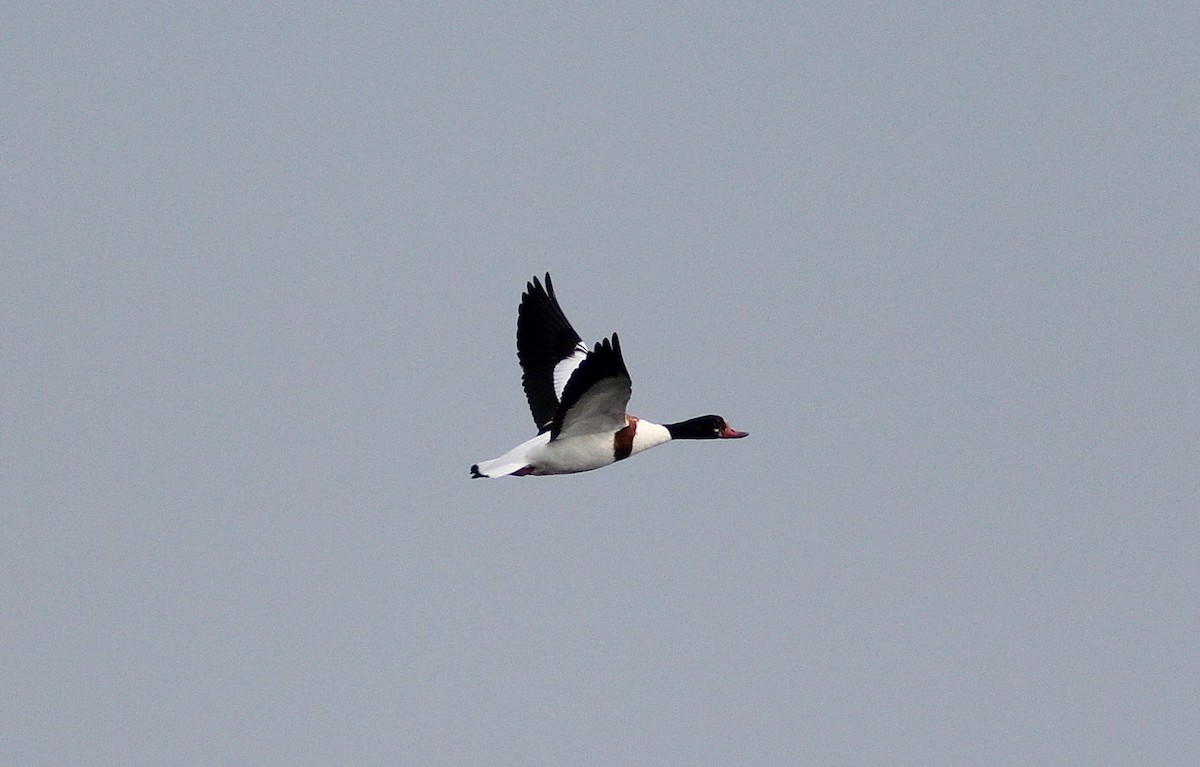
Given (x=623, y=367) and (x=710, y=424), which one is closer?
(x=623, y=367)

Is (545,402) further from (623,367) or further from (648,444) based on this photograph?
(623,367)

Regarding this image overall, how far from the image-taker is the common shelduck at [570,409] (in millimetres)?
17859

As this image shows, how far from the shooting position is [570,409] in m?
18.4

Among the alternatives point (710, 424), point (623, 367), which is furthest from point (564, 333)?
point (623, 367)

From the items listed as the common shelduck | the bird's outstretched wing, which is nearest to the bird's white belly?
the common shelduck

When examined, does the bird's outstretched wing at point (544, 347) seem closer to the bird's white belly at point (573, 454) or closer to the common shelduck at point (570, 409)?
the common shelduck at point (570, 409)

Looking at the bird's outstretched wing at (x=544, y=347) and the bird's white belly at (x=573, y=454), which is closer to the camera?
the bird's white belly at (x=573, y=454)

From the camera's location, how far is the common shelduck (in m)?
17.9

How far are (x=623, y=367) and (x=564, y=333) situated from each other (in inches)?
155

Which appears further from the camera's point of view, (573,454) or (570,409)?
(573,454)

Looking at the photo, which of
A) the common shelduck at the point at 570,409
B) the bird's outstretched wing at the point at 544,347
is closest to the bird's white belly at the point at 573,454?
the common shelduck at the point at 570,409

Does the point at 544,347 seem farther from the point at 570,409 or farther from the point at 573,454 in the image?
the point at 570,409

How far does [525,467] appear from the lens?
1927 cm

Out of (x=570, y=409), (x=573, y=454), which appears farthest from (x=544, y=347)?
(x=570, y=409)
